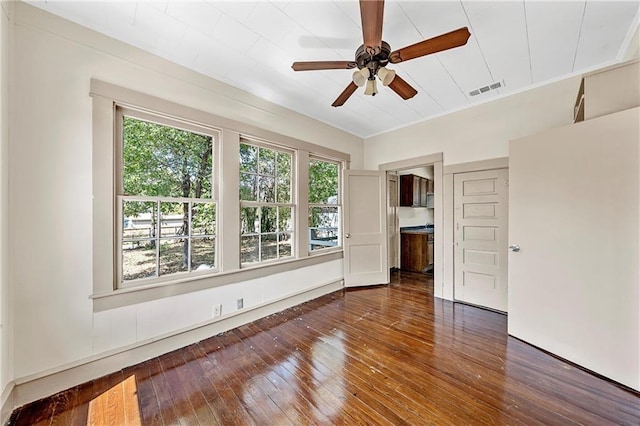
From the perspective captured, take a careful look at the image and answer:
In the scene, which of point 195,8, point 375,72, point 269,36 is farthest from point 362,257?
point 195,8

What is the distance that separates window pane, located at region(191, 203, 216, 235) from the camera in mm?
2562

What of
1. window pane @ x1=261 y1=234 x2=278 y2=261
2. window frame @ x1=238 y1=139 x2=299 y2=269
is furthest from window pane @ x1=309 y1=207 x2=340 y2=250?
window pane @ x1=261 y1=234 x2=278 y2=261

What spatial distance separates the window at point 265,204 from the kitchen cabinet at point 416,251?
315 centimetres

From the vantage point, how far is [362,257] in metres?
4.30

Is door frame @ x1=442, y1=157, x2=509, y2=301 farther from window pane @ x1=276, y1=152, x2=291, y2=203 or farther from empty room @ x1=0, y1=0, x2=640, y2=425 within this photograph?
window pane @ x1=276, y1=152, x2=291, y2=203

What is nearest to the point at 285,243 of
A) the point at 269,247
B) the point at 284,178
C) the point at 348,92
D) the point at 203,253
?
the point at 269,247

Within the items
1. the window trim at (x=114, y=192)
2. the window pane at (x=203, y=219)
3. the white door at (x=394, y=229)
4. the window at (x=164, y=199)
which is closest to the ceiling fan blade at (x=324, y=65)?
the window trim at (x=114, y=192)

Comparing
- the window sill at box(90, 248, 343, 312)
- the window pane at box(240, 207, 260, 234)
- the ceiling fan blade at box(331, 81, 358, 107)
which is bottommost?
the window sill at box(90, 248, 343, 312)

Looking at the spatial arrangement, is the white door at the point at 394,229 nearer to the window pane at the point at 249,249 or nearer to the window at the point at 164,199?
the window pane at the point at 249,249

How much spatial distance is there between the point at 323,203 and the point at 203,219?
6.40 feet

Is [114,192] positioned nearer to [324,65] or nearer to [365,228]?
[324,65]

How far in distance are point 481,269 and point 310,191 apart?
267 cm

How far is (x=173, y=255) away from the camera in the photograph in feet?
7.98

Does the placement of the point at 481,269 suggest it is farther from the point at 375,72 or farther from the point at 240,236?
the point at 240,236
